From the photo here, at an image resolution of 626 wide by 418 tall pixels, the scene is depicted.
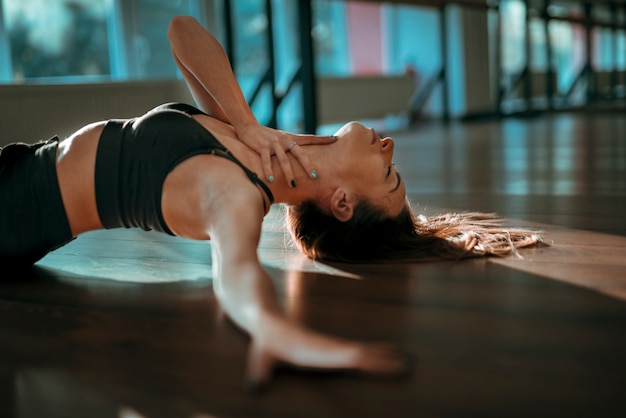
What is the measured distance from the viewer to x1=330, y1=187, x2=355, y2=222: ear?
4.62ft

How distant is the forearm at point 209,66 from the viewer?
4.86ft

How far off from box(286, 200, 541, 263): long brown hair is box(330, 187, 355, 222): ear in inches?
0.6

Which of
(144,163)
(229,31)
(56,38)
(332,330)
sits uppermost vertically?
(56,38)

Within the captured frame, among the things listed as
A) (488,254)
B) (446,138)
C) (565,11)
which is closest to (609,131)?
(446,138)

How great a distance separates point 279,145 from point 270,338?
0.59 m

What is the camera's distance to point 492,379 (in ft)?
2.83

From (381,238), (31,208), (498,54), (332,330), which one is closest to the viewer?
(332,330)

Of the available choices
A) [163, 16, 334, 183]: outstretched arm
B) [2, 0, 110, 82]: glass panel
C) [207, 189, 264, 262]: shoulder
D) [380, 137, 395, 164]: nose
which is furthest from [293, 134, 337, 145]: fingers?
[2, 0, 110, 82]: glass panel

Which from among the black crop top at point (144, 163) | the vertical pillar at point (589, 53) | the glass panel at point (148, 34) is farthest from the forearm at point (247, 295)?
the vertical pillar at point (589, 53)

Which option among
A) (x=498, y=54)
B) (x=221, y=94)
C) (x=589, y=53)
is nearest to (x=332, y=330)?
(x=221, y=94)

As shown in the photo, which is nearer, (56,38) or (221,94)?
(221,94)

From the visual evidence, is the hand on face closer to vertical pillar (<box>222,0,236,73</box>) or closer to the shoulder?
the shoulder

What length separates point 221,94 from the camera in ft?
4.90

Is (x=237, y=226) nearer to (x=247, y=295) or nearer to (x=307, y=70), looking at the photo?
(x=247, y=295)
